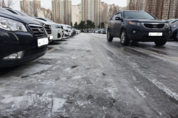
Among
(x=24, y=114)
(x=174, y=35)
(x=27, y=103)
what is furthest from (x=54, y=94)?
(x=174, y=35)

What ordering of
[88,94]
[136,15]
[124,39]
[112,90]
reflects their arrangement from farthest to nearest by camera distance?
1. [136,15]
2. [124,39]
3. [112,90]
4. [88,94]

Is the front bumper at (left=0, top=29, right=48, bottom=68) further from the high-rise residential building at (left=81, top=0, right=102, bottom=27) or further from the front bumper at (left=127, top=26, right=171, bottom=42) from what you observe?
the high-rise residential building at (left=81, top=0, right=102, bottom=27)

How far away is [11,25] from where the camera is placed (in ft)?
7.21

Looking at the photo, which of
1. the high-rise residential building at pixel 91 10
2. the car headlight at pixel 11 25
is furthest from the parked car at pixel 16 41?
the high-rise residential building at pixel 91 10

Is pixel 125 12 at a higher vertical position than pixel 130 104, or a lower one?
higher

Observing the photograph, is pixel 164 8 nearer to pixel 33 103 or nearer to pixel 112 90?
pixel 112 90

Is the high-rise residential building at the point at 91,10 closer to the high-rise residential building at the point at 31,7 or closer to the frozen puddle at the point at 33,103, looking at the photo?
the high-rise residential building at the point at 31,7

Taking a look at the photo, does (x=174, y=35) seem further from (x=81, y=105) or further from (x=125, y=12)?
(x=81, y=105)

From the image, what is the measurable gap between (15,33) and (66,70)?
3.20 feet

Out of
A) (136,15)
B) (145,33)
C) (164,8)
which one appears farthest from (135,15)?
(164,8)

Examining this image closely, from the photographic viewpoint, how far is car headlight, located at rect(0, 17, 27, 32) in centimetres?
208

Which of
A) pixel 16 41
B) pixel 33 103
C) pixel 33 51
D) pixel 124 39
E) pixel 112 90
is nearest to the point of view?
pixel 33 103

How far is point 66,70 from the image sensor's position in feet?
8.09

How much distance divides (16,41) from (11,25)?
Answer: 0.27 metres
